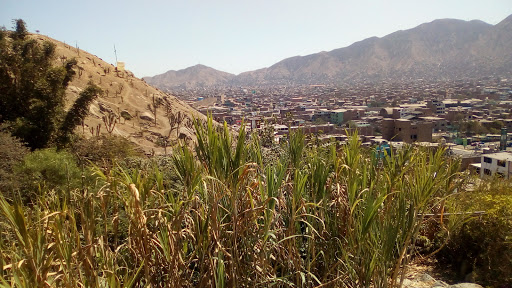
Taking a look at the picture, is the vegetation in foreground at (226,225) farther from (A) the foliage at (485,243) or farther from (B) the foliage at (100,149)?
(B) the foliage at (100,149)

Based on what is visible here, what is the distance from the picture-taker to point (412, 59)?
146m

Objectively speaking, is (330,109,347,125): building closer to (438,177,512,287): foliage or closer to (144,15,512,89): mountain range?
(438,177,512,287): foliage

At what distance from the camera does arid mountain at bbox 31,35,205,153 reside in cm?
2166

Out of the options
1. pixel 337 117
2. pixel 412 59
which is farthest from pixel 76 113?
pixel 412 59

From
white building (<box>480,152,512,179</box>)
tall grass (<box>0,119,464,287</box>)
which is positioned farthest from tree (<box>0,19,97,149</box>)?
white building (<box>480,152,512,179</box>)

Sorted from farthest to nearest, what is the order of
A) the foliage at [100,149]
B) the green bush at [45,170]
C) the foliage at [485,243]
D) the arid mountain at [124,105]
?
the arid mountain at [124,105]
the foliage at [100,149]
the green bush at [45,170]
the foliage at [485,243]

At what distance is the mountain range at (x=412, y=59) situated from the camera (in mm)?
126312

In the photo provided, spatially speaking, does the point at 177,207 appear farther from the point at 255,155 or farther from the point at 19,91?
the point at 19,91

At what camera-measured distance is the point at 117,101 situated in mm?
27609

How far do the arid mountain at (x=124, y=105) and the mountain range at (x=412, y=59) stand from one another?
11290cm

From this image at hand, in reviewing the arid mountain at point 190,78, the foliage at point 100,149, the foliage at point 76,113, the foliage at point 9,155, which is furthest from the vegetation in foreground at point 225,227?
the arid mountain at point 190,78

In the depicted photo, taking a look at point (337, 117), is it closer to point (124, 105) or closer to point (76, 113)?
point (124, 105)

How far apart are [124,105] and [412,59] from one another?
469 ft

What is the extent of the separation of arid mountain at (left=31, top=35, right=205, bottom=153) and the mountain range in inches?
4445
